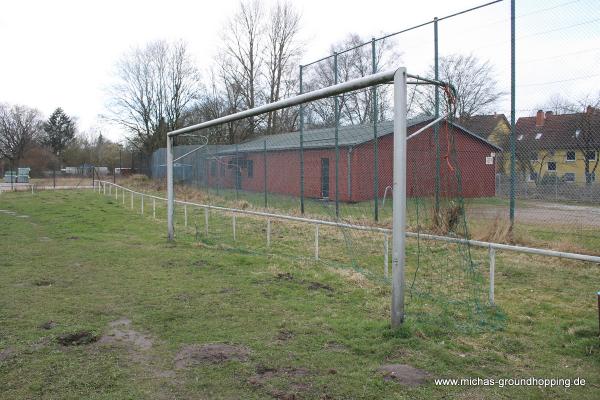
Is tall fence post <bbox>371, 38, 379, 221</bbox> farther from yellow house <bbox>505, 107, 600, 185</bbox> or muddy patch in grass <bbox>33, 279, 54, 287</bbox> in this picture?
muddy patch in grass <bbox>33, 279, 54, 287</bbox>

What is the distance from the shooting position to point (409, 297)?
5516 millimetres

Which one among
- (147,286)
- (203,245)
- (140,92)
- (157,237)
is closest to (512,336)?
(147,286)

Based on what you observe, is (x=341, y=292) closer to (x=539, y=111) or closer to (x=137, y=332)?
Result: (x=137, y=332)

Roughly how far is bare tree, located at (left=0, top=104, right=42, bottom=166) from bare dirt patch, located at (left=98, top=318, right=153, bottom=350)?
59732mm

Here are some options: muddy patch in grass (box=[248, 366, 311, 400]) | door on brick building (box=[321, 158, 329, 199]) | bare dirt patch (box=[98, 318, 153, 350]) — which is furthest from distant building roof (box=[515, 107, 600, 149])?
bare dirt patch (box=[98, 318, 153, 350])

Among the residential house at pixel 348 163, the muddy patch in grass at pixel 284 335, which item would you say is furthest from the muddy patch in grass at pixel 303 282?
the residential house at pixel 348 163

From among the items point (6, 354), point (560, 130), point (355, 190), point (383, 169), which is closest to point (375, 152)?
point (383, 169)

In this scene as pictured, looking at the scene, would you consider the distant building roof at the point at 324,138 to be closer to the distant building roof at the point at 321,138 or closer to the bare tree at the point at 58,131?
the distant building roof at the point at 321,138

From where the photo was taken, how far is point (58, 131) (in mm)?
68125

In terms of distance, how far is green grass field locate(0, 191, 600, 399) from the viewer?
3301 millimetres

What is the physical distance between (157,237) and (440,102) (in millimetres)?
6116

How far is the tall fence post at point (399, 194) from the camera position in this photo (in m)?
4.26

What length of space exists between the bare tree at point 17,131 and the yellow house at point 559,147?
58.9 m

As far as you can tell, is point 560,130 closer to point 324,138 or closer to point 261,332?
point 324,138
